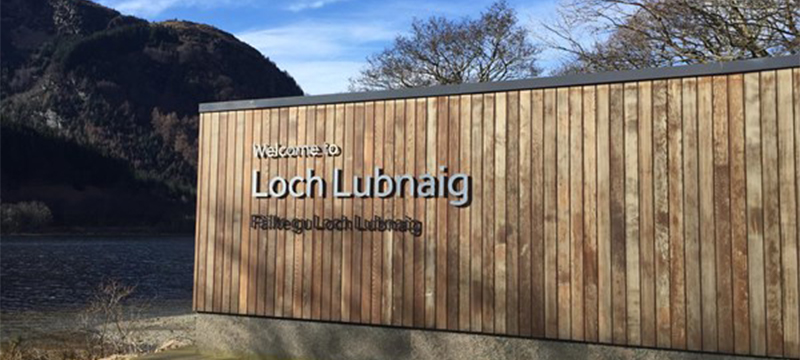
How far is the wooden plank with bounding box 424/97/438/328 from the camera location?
23.6 ft

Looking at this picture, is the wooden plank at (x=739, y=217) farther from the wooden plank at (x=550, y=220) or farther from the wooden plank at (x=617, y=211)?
the wooden plank at (x=550, y=220)

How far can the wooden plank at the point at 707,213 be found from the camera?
6070 mm

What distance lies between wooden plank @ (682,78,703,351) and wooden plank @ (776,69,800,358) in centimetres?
63

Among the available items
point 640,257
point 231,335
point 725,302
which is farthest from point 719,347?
point 231,335

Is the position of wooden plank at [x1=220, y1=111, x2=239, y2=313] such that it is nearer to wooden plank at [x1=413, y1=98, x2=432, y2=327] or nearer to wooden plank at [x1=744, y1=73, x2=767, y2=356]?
wooden plank at [x1=413, y1=98, x2=432, y2=327]

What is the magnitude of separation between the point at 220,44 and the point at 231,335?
180636mm

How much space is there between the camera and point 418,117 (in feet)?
24.3

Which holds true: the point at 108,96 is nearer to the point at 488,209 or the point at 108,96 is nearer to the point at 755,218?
the point at 488,209

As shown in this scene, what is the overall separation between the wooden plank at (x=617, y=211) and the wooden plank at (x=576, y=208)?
268 millimetres

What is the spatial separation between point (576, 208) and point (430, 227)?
1.44m

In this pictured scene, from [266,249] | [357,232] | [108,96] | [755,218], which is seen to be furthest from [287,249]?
[108,96]

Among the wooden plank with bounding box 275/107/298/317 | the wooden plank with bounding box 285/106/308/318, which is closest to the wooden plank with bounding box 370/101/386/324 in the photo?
the wooden plank with bounding box 285/106/308/318

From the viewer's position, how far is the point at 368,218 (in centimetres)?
758

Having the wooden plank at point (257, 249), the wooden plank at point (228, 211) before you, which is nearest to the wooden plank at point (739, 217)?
the wooden plank at point (257, 249)
